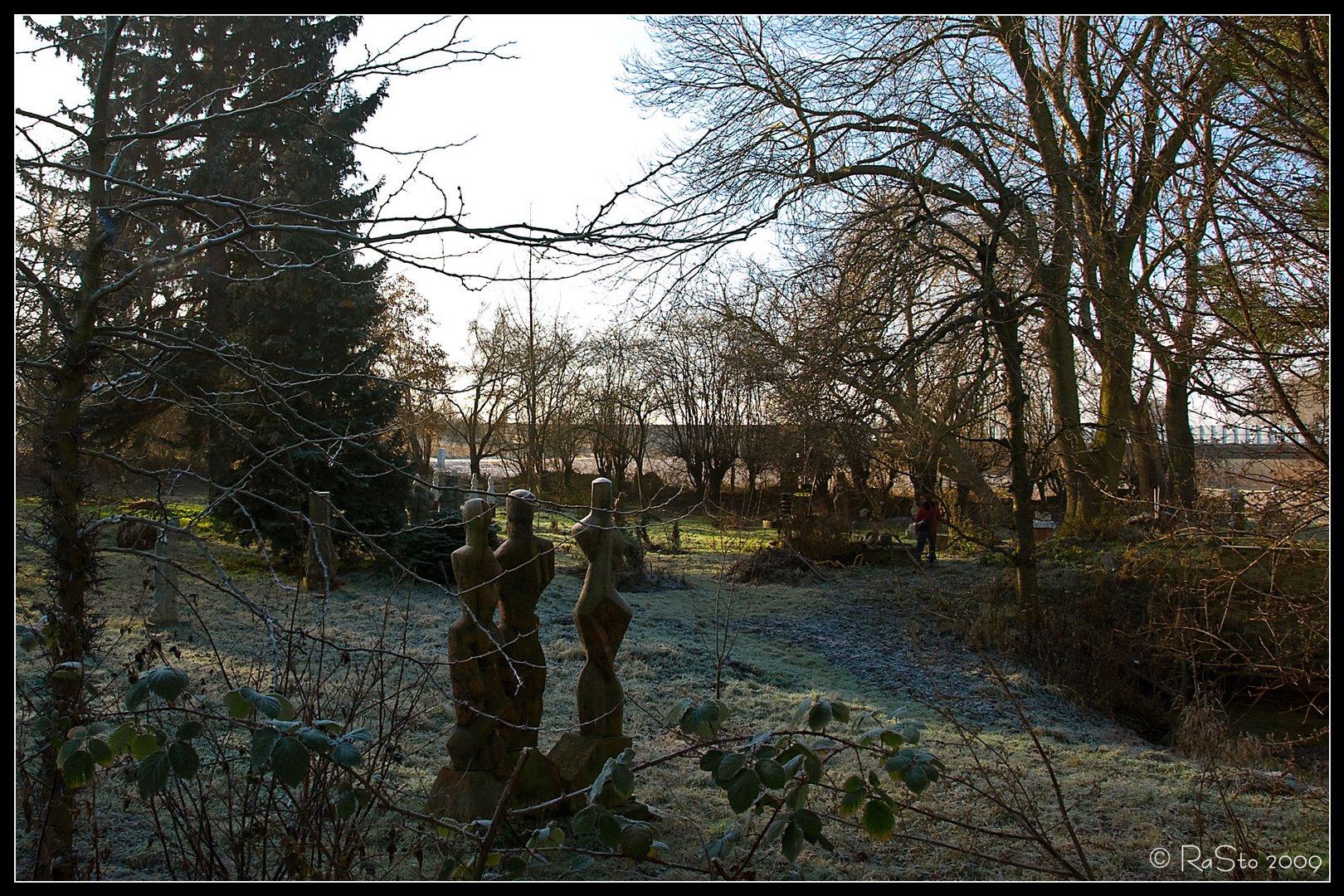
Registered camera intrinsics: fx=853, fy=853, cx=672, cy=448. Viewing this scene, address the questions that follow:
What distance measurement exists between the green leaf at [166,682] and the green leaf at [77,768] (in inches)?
8.7

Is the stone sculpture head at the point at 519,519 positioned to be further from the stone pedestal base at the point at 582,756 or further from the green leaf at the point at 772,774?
the green leaf at the point at 772,774

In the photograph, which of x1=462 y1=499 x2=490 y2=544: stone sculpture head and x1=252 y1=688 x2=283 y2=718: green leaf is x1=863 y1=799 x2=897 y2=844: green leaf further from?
x1=462 y1=499 x2=490 y2=544: stone sculpture head

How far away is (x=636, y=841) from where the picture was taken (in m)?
2.02

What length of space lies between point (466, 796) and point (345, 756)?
6.54 feet

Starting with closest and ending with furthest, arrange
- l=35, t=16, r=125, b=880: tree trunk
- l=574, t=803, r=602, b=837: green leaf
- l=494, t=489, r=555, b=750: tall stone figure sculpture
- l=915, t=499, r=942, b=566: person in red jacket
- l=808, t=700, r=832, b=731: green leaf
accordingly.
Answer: l=574, t=803, r=602, b=837: green leaf → l=808, t=700, r=832, b=731: green leaf → l=35, t=16, r=125, b=880: tree trunk → l=494, t=489, r=555, b=750: tall stone figure sculpture → l=915, t=499, r=942, b=566: person in red jacket

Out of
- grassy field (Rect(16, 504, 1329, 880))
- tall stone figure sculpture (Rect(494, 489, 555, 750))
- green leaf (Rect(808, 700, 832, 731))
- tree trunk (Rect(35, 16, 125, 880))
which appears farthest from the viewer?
tall stone figure sculpture (Rect(494, 489, 555, 750))

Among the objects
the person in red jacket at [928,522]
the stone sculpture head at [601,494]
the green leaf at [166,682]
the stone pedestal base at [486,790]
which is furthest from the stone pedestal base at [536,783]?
the person in red jacket at [928,522]

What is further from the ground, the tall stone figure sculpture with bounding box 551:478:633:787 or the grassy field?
the tall stone figure sculpture with bounding box 551:478:633:787

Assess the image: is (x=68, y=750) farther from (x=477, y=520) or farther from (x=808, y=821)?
(x=477, y=520)

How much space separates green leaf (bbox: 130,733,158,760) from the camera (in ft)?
5.70

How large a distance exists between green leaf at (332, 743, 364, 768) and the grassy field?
8.5 inches

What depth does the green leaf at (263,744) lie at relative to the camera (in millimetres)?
1649

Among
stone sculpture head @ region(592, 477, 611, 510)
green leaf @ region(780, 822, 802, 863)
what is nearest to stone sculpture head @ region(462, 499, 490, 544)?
stone sculpture head @ region(592, 477, 611, 510)
